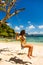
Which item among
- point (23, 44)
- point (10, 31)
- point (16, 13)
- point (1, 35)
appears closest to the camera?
point (16, 13)

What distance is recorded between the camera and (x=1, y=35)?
137ft

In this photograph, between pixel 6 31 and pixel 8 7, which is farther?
pixel 6 31

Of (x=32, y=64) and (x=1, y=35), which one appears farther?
(x=1, y=35)

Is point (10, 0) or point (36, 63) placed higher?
point (10, 0)

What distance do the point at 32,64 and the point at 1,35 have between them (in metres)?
33.8

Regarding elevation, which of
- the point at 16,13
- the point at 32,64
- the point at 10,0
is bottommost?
the point at 32,64

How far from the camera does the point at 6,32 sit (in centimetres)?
4431

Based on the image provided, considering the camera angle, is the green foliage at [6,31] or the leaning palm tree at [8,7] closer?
the leaning palm tree at [8,7]

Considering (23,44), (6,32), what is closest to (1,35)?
(6,32)

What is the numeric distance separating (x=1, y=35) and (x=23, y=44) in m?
32.8

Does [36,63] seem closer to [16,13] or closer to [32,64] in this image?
[32,64]

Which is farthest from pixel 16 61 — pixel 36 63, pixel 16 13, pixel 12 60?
pixel 16 13

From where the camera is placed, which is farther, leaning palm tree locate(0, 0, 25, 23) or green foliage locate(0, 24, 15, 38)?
green foliage locate(0, 24, 15, 38)

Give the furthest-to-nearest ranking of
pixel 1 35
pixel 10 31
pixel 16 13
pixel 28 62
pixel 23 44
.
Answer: pixel 10 31 → pixel 1 35 → pixel 23 44 → pixel 28 62 → pixel 16 13
